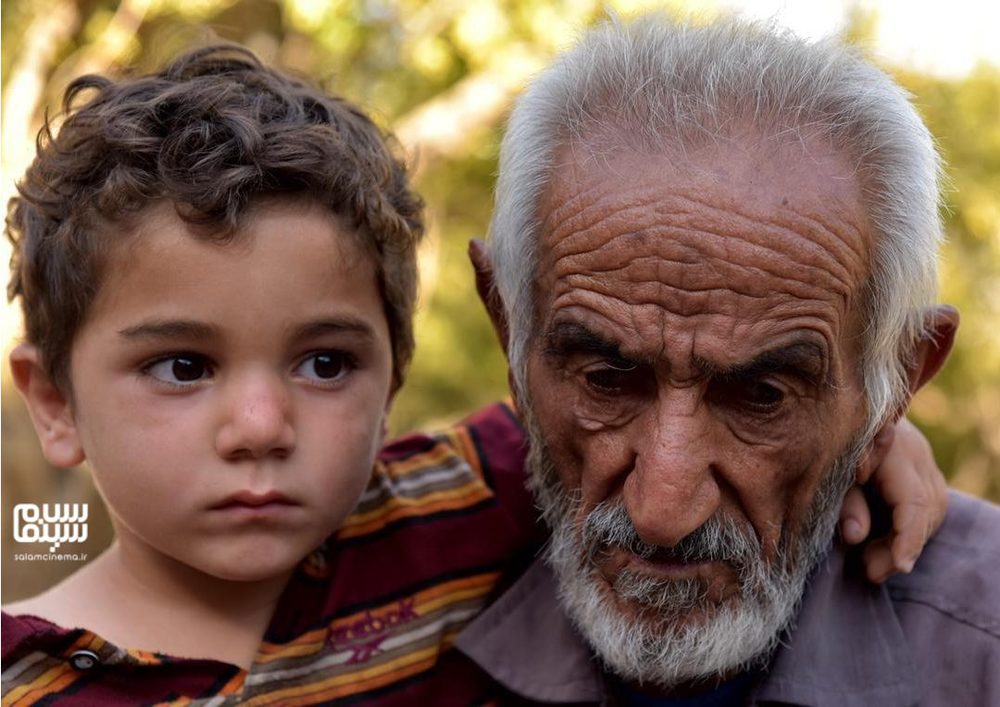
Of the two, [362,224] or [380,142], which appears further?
[380,142]

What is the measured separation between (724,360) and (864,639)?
781 millimetres

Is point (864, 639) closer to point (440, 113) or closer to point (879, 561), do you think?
point (879, 561)

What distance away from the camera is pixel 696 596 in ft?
7.65

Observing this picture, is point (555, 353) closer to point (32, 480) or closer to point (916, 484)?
point (916, 484)

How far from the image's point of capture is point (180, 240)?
239cm

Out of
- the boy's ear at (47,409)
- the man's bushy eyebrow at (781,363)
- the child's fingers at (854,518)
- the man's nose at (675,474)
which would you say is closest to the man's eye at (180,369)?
the boy's ear at (47,409)

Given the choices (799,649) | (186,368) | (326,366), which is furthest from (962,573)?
(186,368)

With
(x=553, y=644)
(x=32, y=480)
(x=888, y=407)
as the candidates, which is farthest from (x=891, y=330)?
(x=32, y=480)

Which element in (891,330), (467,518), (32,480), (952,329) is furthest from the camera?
(32,480)

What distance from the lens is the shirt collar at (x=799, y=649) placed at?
2.41 m

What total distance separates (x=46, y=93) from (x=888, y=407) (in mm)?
6747

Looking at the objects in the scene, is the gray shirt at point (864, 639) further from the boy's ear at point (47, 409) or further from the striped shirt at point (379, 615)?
the boy's ear at point (47, 409)

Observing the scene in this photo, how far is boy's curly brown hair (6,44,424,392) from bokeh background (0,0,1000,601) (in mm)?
1542

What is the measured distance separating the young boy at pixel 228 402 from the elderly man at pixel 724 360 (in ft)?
0.92
